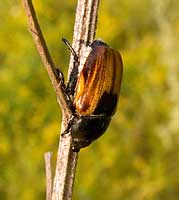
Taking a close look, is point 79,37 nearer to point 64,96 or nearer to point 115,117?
point 64,96

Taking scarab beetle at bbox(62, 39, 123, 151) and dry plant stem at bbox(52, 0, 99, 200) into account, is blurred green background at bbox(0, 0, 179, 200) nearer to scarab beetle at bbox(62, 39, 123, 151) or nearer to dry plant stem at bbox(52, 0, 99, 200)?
scarab beetle at bbox(62, 39, 123, 151)

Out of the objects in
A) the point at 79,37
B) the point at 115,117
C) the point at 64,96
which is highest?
the point at 115,117

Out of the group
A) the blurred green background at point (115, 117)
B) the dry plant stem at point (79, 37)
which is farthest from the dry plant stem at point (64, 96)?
the blurred green background at point (115, 117)

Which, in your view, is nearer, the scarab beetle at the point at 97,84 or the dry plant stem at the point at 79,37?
the dry plant stem at the point at 79,37

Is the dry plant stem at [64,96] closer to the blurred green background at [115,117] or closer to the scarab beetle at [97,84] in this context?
the scarab beetle at [97,84]

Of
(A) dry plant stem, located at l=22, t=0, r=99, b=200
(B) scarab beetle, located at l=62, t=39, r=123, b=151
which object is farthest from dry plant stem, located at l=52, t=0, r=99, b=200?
(B) scarab beetle, located at l=62, t=39, r=123, b=151

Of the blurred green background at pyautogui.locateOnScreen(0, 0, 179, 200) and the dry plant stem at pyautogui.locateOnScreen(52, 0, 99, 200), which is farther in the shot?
the blurred green background at pyautogui.locateOnScreen(0, 0, 179, 200)

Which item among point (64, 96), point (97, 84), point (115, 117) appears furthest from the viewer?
point (115, 117)

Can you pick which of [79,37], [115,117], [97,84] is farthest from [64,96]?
[115,117]

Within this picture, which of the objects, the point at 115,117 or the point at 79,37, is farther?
the point at 115,117

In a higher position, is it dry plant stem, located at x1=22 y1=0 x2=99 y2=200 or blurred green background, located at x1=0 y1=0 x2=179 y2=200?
blurred green background, located at x1=0 y1=0 x2=179 y2=200
